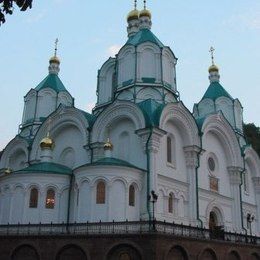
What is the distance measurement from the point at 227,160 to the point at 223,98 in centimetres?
701

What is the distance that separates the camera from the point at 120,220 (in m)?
21.9

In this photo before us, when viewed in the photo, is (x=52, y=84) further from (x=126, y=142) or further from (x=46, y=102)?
(x=126, y=142)

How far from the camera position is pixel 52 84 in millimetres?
36469

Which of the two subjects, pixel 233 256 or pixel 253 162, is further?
pixel 253 162

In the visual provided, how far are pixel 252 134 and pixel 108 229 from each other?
30.2 metres

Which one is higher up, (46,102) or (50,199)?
(46,102)

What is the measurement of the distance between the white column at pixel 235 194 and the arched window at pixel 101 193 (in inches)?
452

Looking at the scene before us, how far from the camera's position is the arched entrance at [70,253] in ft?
65.3

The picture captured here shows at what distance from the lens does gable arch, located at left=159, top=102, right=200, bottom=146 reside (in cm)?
2561

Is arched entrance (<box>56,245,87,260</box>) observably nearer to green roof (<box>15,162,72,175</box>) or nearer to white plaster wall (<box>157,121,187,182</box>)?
green roof (<box>15,162,72,175</box>)

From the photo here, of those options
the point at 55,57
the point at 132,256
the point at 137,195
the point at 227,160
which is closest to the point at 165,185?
the point at 137,195

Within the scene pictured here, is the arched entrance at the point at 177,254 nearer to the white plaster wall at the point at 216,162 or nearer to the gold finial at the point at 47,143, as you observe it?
the white plaster wall at the point at 216,162

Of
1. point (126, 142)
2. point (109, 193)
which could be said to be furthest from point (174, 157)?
point (109, 193)

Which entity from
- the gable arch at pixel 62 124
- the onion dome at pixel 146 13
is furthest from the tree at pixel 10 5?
the onion dome at pixel 146 13
